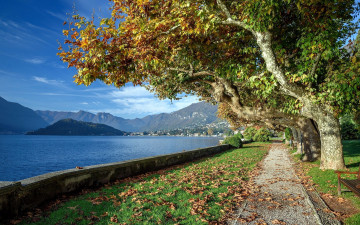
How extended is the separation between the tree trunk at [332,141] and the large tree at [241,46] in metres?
0.04

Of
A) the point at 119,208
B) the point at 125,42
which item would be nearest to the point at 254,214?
the point at 119,208

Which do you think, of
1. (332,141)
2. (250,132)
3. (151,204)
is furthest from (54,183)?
(250,132)

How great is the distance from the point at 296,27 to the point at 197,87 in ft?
27.3

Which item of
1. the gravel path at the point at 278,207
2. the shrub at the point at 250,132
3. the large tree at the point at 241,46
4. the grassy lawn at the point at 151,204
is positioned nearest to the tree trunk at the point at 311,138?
the large tree at the point at 241,46

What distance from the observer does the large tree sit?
23.0 ft

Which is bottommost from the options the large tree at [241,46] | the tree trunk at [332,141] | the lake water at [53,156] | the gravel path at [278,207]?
the lake water at [53,156]

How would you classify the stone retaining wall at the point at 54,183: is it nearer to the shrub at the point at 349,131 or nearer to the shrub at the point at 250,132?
the shrub at the point at 349,131

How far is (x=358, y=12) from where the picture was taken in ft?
32.1

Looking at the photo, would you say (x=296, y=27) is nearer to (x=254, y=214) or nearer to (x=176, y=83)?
(x=176, y=83)

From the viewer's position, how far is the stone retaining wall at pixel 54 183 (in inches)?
186

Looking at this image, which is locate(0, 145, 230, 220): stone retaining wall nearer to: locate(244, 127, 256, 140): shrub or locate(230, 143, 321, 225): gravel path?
locate(230, 143, 321, 225): gravel path

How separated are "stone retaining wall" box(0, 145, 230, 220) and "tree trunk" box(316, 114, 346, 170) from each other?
8.81 metres

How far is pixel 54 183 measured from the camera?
6090 mm

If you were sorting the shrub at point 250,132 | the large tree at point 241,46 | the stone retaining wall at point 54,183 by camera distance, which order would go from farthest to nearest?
the shrub at point 250,132 → the large tree at point 241,46 → the stone retaining wall at point 54,183
